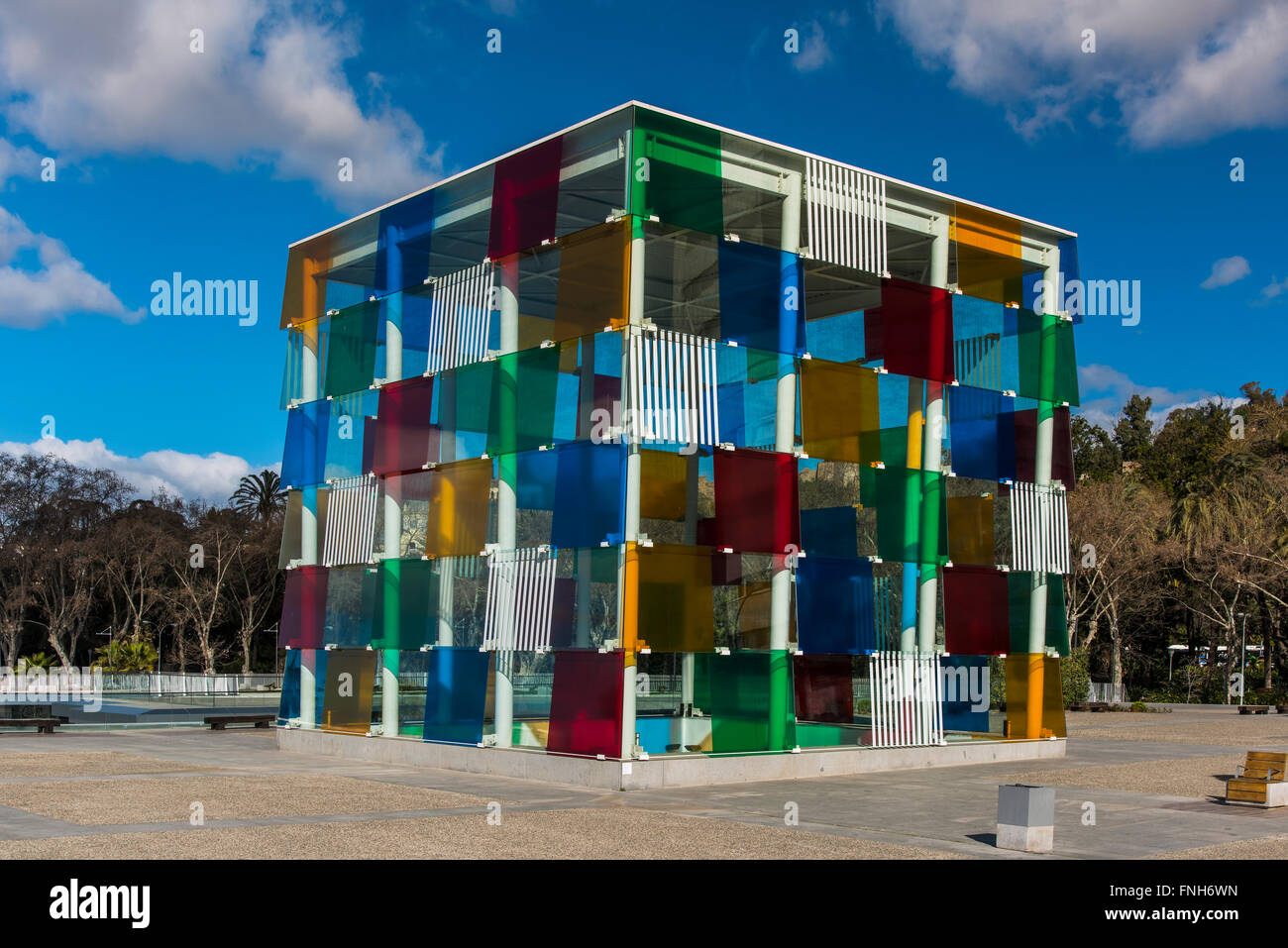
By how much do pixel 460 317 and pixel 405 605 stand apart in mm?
6000

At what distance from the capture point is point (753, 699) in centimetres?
2209

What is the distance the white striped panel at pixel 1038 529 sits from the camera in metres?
27.3

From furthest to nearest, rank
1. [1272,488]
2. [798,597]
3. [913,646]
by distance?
[1272,488]
[913,646]
[798,597]

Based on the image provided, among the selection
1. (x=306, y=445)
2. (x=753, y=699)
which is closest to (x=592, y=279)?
(x=753, y=699)

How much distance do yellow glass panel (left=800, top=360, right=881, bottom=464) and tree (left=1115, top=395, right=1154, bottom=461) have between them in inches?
A: 2794

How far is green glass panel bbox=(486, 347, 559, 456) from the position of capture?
22.5 metres

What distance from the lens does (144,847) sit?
508 inches

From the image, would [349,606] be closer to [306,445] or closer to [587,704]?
[306,445]

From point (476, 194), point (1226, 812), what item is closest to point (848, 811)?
point (1226, 812)

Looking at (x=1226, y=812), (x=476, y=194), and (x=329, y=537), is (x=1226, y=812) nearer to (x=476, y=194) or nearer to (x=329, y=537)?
(x=476, y=194)

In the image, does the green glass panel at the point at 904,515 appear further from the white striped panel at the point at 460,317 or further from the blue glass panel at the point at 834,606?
the white striped panel at the point at 460,317

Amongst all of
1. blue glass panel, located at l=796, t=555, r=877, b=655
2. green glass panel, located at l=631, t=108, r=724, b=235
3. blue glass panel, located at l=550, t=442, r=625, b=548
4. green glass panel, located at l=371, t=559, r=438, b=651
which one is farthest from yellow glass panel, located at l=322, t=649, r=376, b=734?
green glass panel, located at l=631, t=108, r=724, b=235
